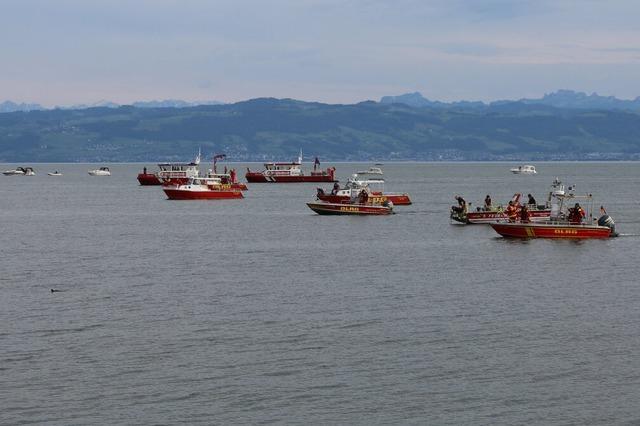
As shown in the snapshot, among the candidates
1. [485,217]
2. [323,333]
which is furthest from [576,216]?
[323,333]

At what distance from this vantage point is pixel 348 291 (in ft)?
219

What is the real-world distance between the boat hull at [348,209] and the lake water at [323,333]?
36.4m

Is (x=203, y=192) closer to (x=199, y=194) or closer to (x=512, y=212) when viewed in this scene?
(x=199, y=194)

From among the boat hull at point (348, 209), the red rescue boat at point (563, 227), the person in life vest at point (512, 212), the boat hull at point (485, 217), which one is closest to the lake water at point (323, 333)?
the red rescue boat at point (563, 227)

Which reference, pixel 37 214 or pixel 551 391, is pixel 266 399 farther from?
pixel 37 214

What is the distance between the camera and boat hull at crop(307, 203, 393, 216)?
447ft

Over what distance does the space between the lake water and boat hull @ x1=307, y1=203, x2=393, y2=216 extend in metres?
36.4

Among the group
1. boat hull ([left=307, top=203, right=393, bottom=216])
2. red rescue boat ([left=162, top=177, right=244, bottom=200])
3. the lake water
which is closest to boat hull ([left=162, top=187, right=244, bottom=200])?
red rescue boat ([left=162, top=177, right=244, bottom=200])

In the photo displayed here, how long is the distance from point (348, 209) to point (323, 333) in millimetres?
84183

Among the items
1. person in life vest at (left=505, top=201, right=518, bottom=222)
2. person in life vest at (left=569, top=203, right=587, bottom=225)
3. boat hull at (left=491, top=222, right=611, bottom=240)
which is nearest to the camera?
boat hull at (left=491, top=222, right=611, bottom=240)

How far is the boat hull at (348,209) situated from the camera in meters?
136

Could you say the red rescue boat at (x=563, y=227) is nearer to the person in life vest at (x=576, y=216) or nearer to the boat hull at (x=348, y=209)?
the person in life vest at (x=576, y=216)

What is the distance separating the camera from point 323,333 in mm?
52219

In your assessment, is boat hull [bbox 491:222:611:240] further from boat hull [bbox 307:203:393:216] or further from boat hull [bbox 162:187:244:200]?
boat hull [bbox 162:187:244:200]
